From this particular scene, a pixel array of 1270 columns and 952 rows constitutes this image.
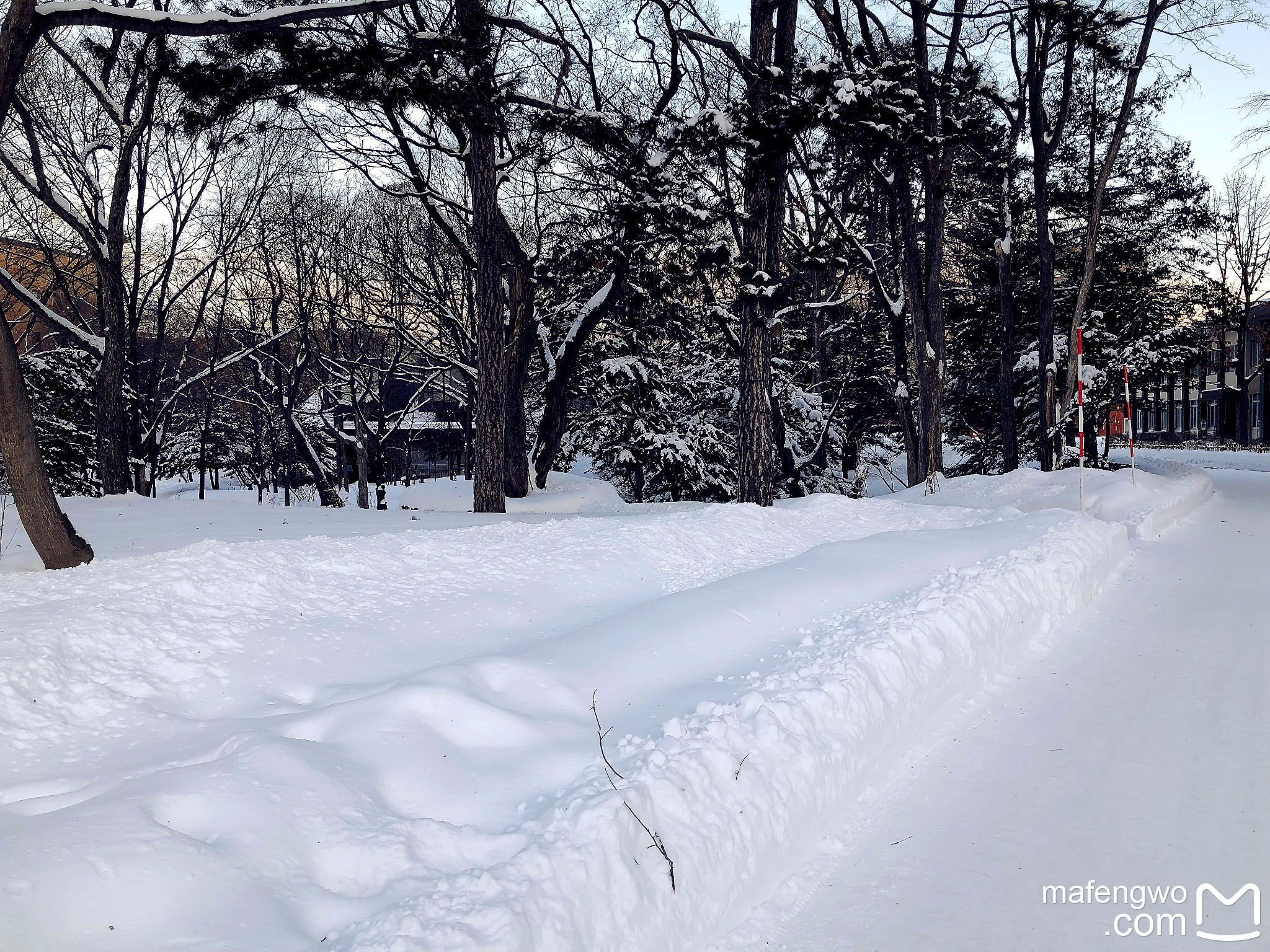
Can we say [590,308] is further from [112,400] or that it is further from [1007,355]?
[1007,355]

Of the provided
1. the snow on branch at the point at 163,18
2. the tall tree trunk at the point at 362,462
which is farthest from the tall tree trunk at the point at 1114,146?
the tall tree trunk at the point at 362,462

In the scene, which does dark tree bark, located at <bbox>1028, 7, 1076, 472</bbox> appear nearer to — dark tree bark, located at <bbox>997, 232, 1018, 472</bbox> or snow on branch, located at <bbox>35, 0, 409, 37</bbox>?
dark tree bark, located at <bbox>997, 232, 1018, 472</bbox>

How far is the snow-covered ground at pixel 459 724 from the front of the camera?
2727mm

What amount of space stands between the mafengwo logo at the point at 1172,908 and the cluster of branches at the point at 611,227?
7.67 meters

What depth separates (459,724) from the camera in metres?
4.11

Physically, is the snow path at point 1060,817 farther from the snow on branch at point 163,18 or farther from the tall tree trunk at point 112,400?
the tall tree trunk at point 112,400

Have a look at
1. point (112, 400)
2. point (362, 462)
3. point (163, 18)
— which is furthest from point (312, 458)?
point (163, 18)

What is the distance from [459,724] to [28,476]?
5.24 meters

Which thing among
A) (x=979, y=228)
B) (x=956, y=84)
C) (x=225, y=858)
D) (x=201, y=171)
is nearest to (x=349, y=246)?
(x=201, y=171)

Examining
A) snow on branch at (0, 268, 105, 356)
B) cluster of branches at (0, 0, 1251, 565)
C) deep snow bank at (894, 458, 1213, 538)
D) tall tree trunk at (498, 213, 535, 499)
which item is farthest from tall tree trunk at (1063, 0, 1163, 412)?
snow on branch at (0, 268, 105, 356)

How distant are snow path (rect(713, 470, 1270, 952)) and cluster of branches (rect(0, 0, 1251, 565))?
6894 millimetres

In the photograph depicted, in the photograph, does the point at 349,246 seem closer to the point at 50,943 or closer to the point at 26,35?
the point at 26,35

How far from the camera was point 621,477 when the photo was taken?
2856cm

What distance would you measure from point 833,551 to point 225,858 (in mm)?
6468
